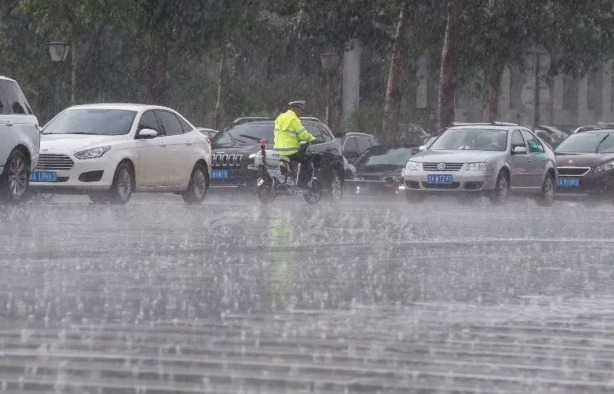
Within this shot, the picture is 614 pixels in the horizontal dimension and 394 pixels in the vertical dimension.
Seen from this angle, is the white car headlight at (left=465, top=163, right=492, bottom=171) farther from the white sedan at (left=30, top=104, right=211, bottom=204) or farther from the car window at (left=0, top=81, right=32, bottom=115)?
the car window at (left=0, top=81, right=32, bottom=115)

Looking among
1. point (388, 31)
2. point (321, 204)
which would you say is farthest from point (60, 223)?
point (388, 31)

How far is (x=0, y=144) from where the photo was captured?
21.9m

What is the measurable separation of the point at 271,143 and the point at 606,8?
2066 centimetres

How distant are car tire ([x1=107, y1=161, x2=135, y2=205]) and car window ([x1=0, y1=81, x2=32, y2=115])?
6.03 ft

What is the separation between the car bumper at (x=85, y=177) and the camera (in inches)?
941

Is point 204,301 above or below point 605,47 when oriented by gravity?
below

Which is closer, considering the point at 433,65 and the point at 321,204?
the point at 321,204

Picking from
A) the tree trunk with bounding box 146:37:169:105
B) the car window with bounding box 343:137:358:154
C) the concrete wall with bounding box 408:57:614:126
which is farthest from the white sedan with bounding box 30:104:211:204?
the concrete wall with bounding box 408:57:614:126

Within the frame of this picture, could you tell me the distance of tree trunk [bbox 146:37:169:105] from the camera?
38.8 metres

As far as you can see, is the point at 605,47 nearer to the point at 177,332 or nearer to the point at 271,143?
the point at 271,143

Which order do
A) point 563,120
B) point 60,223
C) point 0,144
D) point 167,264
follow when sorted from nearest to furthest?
1. point 167,264
2. point 60,223
3. point 0,144
4. point 563,120

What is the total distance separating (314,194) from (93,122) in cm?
422

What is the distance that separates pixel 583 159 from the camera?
31.7 m

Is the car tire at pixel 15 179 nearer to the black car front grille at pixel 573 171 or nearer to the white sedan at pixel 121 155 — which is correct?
the white sedan at pixel 121 155
